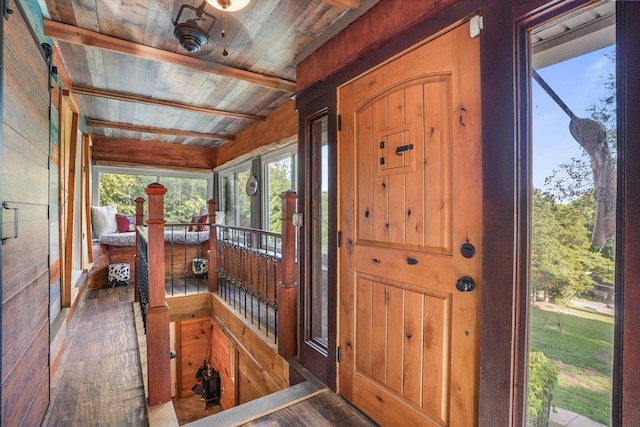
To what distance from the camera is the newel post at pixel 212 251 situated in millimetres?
3887

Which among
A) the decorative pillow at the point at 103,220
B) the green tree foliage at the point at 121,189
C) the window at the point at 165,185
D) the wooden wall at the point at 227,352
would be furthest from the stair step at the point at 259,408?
the green tree foliage at the point at 121,189

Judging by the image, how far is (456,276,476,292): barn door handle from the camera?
1.18 metres

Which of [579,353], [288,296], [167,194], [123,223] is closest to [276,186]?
[288,296]

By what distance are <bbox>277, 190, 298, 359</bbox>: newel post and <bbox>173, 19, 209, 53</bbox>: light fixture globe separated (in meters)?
1.13

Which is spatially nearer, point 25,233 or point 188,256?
point 25,233

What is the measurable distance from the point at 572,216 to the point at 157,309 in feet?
7.31

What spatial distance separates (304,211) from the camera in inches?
86.7

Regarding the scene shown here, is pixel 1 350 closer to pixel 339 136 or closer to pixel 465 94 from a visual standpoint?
pixel 339 136

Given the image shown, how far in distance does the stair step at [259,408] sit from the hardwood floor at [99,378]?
415 mm

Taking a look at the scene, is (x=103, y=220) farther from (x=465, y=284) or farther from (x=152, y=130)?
(x=465, y=284)

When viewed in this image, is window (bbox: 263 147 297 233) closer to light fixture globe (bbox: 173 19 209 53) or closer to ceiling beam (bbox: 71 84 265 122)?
ceiling beam (bbox: 71 84 265 122)

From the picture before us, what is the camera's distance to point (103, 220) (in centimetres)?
468

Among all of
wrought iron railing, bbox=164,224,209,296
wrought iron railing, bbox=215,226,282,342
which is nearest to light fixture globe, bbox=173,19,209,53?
wrought iron railing, bbox=215,226,282,342

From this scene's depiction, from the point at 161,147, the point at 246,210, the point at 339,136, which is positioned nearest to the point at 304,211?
the point at 339,136
